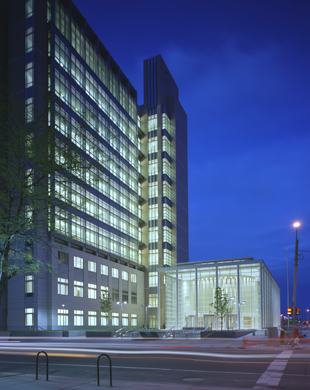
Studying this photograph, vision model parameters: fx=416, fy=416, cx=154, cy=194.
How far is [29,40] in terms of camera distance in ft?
229

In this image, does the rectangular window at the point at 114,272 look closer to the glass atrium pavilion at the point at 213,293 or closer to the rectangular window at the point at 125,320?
the rectangular window at the point at 125,320

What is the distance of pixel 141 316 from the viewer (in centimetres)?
9956

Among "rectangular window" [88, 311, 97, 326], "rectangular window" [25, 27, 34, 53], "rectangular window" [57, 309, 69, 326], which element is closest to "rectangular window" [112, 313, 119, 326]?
"rectangular window" [88, 311, 97, 326]

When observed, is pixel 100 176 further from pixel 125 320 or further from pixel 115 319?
pixel 125 320

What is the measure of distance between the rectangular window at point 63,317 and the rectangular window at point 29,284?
6002 mm

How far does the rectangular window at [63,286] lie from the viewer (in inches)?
2653

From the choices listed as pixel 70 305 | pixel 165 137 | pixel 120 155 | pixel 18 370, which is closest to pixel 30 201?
pixel 18 370

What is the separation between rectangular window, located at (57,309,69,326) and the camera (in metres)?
66.4

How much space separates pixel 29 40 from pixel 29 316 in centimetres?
4495

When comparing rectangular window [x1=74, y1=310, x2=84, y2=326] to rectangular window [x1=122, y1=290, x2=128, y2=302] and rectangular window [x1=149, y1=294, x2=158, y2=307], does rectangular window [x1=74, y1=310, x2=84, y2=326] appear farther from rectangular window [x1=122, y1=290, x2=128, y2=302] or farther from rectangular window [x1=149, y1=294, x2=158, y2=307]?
rectangular window [x1=149, y1=294, x2=158, y2=307]

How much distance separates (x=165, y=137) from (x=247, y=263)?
155 ft

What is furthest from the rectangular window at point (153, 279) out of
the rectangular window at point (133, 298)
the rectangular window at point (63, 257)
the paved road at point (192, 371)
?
the paved road at point (192, 371)

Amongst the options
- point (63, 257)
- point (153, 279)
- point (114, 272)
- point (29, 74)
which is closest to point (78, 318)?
point (63, 257)

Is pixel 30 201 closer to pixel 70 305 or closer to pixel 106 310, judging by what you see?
pixel 70 305
